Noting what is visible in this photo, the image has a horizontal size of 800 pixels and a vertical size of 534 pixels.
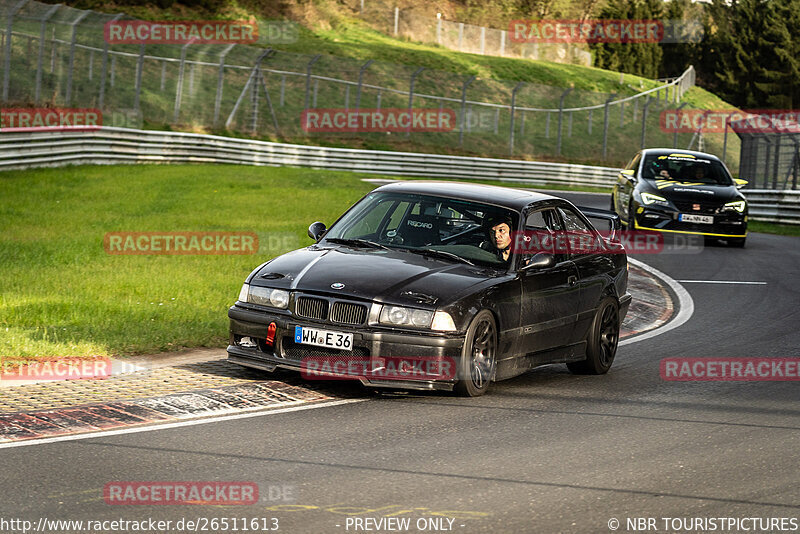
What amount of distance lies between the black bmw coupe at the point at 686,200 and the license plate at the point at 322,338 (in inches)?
568

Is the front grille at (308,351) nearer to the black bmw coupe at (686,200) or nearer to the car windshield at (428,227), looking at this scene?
the car windshield at (428,227)

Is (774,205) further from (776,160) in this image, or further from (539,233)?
(539,233)

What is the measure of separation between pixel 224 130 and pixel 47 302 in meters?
28.0

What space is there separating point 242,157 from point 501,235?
2660cm

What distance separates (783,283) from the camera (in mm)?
16500

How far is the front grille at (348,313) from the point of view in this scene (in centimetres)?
804

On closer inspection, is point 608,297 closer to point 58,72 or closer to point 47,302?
point 47,302

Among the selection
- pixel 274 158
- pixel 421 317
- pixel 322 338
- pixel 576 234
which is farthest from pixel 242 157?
pixel 421 317

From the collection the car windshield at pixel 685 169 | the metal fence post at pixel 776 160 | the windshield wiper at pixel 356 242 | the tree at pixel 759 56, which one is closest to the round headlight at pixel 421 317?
the windshield wiper at pixel 356 242

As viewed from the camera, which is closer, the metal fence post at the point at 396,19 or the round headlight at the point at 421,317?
the round headlight at the point at 421,317

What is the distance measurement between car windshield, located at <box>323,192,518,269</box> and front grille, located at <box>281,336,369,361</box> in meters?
1.27

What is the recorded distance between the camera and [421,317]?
803 centimetres

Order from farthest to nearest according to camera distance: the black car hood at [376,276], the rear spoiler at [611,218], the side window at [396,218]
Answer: the rear spoiler at [611,218] < the side window at [396,218] < the black car hood at [376,276]

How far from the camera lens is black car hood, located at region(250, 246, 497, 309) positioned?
319 inches
